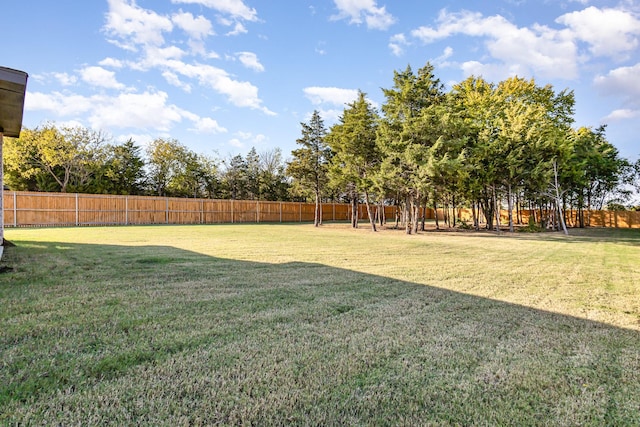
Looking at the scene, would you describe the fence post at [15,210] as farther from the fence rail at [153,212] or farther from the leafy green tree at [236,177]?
the leafy green tree at [236,177]

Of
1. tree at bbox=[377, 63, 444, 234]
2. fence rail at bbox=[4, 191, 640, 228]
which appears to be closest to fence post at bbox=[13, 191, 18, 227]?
fence rail at bbox=[4, 191, 640, 228]

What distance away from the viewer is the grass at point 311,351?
63.2 inches

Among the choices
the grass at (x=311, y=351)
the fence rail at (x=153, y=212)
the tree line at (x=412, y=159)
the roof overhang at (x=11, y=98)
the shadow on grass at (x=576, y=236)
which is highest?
the tree line at (x=412, y=159)

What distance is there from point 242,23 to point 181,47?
3.02 metres

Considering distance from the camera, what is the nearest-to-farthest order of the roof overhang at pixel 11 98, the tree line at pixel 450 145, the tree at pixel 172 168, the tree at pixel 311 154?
the roof overhang at pixel 11 98 → the tree line at pixel 450 145 → the tree at pixel 311 154 → the tree at pixel 172 168

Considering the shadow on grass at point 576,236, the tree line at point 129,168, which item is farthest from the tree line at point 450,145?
the tree line at point 129,168

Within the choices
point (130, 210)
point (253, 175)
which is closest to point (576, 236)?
point (130, 210)

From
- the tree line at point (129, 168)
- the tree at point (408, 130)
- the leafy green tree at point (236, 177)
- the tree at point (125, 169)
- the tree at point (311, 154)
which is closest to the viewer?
the tree at point (408, 130)

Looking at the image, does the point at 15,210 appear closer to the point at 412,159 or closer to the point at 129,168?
the point at 129,168

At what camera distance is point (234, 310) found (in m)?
3.21

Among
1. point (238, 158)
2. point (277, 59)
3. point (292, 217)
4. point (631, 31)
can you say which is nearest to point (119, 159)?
point (238, 158)

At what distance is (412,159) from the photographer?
1405 centimetres

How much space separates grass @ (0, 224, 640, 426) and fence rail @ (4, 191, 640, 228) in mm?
17691

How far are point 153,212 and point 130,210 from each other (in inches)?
55.2
